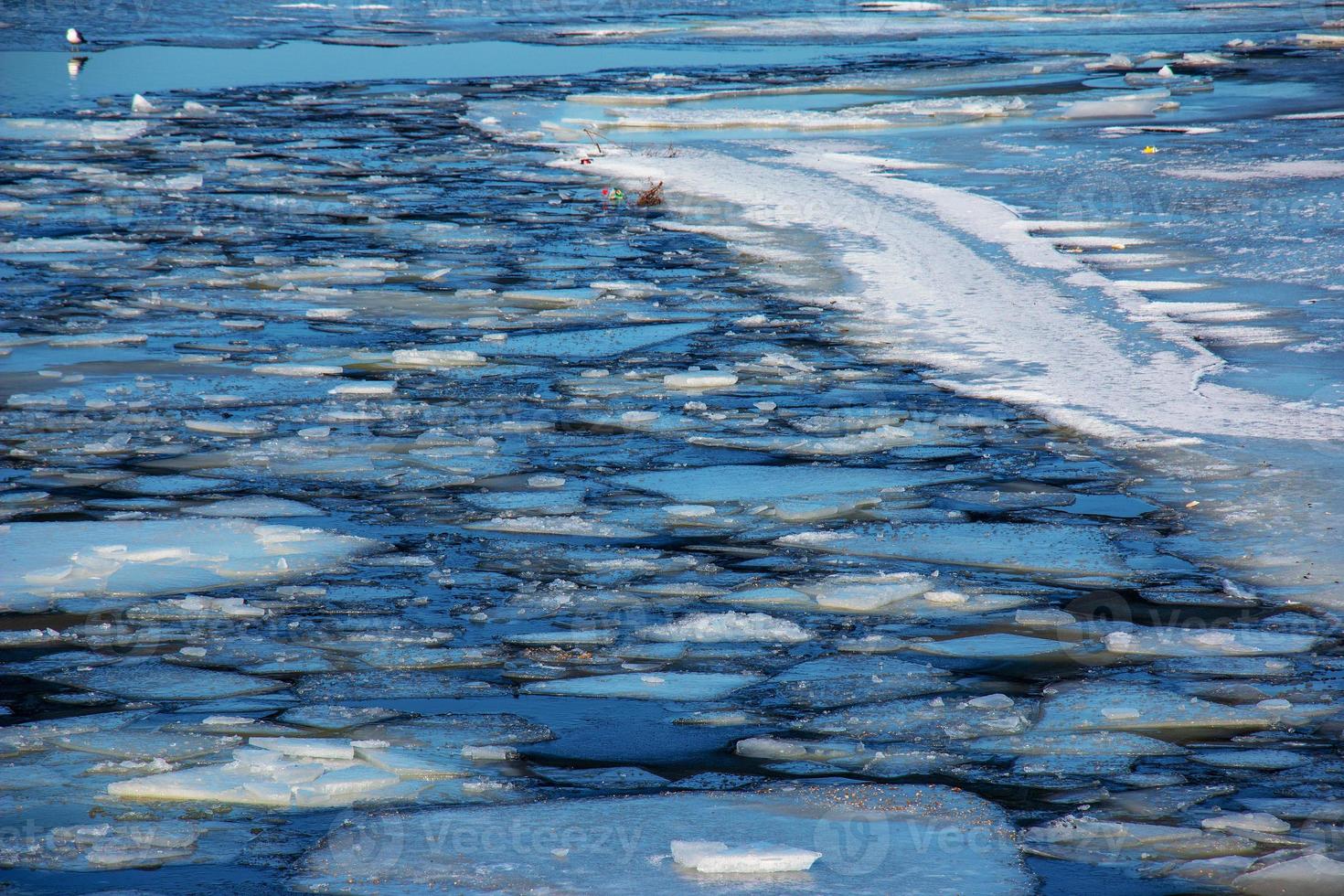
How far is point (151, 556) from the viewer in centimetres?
372

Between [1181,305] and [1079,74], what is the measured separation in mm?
9864

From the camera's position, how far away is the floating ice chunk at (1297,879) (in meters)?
2.26

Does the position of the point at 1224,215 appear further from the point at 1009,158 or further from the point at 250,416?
the point at 250,416

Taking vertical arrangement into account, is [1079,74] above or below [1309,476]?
above

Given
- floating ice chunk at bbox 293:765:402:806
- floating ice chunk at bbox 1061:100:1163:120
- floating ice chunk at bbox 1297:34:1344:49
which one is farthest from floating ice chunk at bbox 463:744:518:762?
floating ice chunk at bbox 1297:34:1344:49

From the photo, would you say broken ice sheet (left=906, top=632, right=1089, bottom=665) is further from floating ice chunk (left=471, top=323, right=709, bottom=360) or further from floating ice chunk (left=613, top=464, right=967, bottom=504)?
floating ice chunk (left=471, top=323, right=709, bottom=360)

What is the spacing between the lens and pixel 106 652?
323 centimetres

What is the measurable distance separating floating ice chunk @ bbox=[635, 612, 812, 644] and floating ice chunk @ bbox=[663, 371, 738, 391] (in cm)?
212

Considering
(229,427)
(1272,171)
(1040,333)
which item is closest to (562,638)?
(229,427)

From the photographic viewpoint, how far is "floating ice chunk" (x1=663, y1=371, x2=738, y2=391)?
5.46m

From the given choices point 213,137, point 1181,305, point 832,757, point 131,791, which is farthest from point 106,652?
point 213,137

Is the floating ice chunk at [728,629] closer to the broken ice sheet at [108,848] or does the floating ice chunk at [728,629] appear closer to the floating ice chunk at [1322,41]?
the broken ice sheet at [108,848]

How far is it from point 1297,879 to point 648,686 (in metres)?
1.26

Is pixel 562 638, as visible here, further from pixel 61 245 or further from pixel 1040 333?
pixel 61 245
